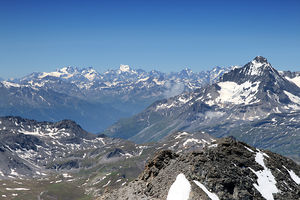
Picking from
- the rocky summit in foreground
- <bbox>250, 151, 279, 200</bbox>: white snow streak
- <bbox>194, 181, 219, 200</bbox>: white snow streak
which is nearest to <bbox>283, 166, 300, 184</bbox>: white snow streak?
the rocky summit in foreground

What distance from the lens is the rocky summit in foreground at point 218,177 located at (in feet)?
229

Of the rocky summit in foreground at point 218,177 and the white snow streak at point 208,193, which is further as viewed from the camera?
the rocky summit in foreground at point 218,177

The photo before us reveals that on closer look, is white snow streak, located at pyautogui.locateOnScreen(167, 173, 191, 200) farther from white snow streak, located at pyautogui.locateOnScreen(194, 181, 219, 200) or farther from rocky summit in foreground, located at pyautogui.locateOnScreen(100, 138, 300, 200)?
white snow streak, located at pyautogui.locateOnScreen(194, 181, 219, 200)

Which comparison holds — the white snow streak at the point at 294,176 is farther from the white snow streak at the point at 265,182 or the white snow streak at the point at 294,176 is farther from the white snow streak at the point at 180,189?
the white snow streak at the point at 180,189

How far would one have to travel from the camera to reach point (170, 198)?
68250mm

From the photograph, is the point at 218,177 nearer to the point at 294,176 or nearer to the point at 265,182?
the point at 265,182

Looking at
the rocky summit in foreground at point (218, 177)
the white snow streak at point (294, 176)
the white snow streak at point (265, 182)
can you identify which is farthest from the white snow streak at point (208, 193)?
the white snow streak at point (294, 176)

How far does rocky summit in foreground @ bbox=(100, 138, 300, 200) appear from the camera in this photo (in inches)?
2753

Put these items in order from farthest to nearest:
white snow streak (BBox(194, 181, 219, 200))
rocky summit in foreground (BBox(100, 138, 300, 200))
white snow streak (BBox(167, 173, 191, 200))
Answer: rocky summit in foreground (BBox(100, 138, 300, 200)) < white snow streak (BBox(194, 181, 219, 200)) < white snow streak (BBox(167, 173, 191, 200))

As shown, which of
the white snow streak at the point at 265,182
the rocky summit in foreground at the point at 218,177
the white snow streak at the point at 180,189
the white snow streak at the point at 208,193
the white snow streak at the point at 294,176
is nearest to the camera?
the white snow streak at the point at 180,189

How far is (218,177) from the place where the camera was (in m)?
71.6

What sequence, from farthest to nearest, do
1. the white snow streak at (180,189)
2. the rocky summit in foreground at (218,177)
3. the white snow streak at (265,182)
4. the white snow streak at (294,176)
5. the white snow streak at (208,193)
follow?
the white snow streak at (294,176) → the white snow streak at (265,182) → the rocky summit in foreground at (218,177) → the white snow streak at (208,193) → the white snow streak at (180,189)

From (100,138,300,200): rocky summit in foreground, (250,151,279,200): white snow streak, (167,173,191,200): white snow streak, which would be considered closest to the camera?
(167,173,191,200): white snow streak

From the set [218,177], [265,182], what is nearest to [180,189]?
[218,177]
